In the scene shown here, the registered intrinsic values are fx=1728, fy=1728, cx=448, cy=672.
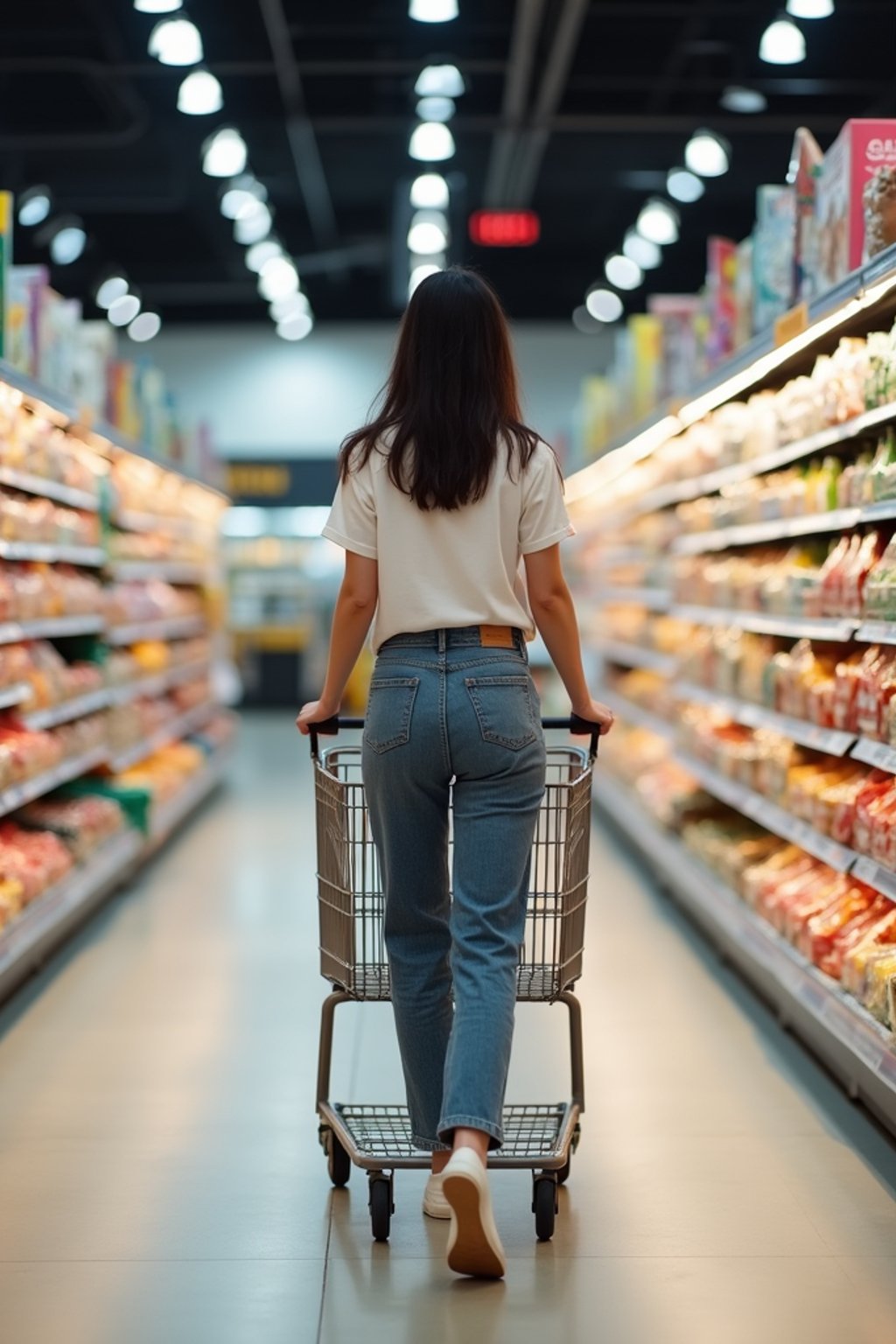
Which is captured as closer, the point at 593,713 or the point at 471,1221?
the point at 471,1221

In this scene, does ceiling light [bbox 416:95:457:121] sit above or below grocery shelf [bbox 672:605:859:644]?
above

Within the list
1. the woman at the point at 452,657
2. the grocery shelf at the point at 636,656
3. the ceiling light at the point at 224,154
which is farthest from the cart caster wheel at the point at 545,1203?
the ceiling light at the point at 224,154

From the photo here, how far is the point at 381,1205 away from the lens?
3.32 meters

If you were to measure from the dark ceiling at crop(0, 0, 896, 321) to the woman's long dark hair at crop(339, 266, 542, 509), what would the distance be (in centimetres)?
625

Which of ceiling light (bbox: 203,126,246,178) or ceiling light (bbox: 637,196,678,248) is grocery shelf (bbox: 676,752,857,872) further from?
ceiling light (bbox: 637,196,678,248)

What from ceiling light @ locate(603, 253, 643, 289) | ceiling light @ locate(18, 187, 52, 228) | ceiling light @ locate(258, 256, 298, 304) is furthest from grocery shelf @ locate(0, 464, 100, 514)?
ceiling light @ locate(603, 253, 643, 289)

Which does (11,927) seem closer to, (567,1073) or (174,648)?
(567,1073)

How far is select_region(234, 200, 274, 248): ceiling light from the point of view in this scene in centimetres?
1295

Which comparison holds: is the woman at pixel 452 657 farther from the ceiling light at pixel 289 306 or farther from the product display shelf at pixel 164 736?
the ceiling light at pixel 289 306

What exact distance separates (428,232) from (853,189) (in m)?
7.66

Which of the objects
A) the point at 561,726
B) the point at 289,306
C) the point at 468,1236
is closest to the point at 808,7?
the point at 561,726

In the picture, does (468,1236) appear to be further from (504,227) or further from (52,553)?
(504,227)

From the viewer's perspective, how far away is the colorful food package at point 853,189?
15.5ft

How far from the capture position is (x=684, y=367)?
8.50 metres
